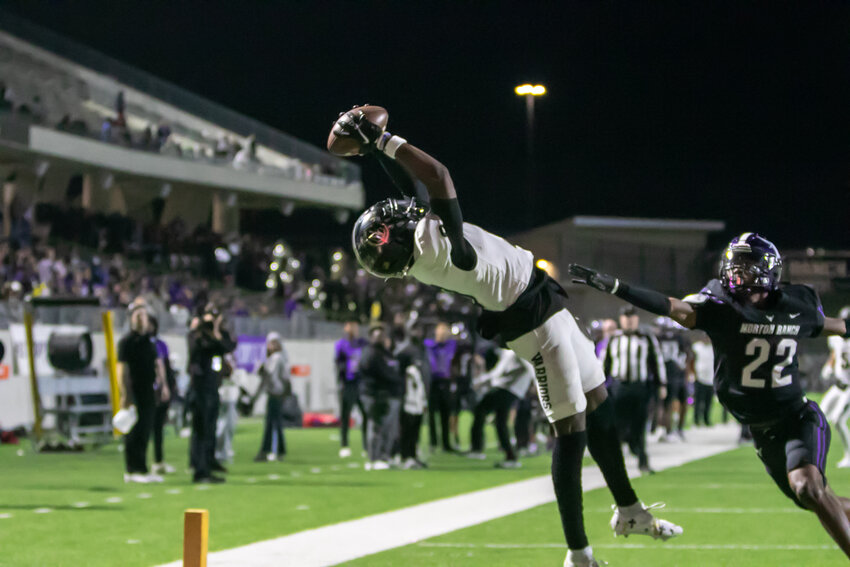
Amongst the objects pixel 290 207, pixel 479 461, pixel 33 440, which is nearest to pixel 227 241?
pixel 290 207

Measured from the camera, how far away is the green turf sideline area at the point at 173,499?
8.24m

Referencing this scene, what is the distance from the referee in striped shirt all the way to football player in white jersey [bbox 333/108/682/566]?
862 centimetres

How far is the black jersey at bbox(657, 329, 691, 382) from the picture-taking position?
20.2m

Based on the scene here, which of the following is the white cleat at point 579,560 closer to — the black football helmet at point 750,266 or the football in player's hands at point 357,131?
the black football helmet at point 750,266

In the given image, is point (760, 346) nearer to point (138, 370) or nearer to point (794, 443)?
point (794, 443)

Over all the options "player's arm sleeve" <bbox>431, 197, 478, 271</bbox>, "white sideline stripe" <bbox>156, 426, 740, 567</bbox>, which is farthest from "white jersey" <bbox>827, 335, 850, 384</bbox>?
"player's arm sleeve" <bbox>431, 197, 478, 271</bbox>

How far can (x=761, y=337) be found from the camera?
5.93 metres

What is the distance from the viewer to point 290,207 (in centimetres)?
4144

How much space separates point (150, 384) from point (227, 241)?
2367cm

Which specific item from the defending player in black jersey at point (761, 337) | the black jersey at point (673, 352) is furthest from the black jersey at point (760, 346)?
the black jersey at point (673, 352)

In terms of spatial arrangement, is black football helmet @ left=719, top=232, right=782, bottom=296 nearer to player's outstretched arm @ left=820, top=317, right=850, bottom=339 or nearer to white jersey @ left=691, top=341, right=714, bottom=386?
player's outstretched arm @ left=820, top=317, right=850, bottom=339

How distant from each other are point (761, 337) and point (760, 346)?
0.05 meters

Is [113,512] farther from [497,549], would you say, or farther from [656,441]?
[656,441]

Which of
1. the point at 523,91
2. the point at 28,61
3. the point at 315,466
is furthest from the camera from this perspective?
the point at 28,61
